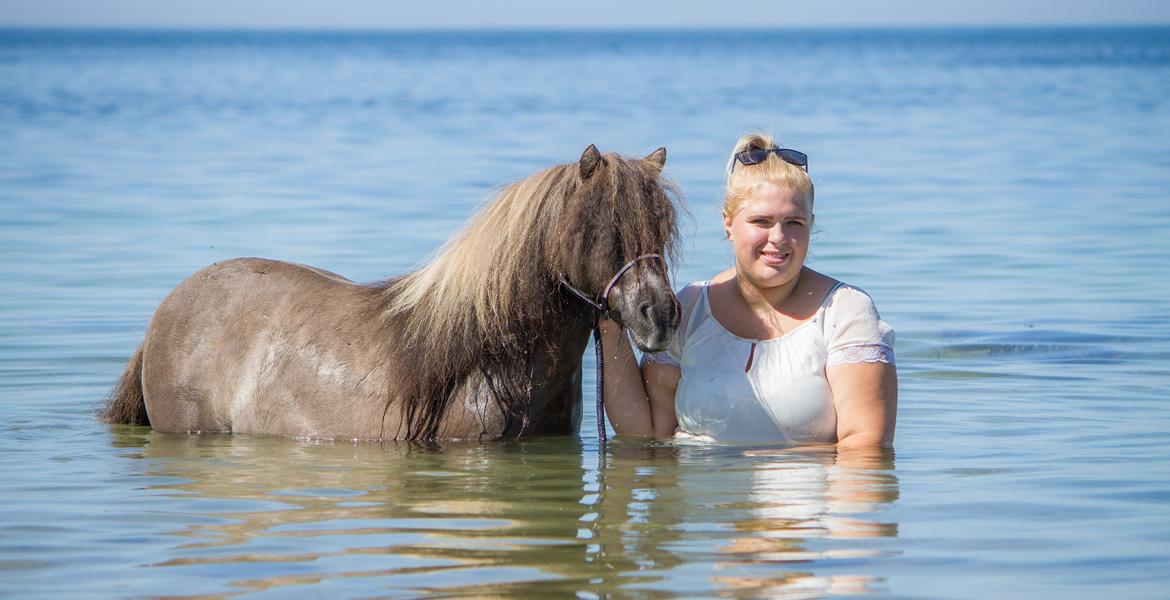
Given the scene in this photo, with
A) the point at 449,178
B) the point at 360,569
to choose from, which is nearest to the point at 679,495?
the point at 360,569

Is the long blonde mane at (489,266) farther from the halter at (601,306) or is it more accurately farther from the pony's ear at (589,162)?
the halter at (601,306)

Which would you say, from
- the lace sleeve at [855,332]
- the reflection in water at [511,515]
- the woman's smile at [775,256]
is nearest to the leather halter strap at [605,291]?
the woman's smile at [775,256]

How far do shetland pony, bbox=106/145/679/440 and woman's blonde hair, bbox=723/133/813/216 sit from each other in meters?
0.44

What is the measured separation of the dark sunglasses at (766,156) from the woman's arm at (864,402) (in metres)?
0.81

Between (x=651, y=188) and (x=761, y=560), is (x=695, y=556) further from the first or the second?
(x=651, y=188)

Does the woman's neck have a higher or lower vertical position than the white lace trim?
higher

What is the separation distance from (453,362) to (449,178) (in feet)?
50.7

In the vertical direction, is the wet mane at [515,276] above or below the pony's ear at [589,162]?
below

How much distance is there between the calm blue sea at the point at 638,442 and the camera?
183 inches

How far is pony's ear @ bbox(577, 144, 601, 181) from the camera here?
17.2 ft

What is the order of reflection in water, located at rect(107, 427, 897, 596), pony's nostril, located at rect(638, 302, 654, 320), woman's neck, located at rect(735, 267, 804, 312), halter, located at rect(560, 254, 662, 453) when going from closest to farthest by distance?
reflection in water, located at rect(107, 427, 897, 596) → pony's nostril, located at rect(638, 302, 654, 320) → halter, located at rect(560, 254, 662, 453) → woman's neck, located at rect(735, 267, 804, 312)

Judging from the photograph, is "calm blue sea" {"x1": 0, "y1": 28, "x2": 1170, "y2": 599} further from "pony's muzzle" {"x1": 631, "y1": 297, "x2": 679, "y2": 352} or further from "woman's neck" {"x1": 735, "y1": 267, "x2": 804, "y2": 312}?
"pony's muzzle" {"x1": 631, "y1": 297, "x2": 679, "y2": 352}

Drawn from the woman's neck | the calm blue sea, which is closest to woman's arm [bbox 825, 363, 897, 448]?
the calm blue sea

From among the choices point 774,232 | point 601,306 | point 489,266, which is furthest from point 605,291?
point 774,232
